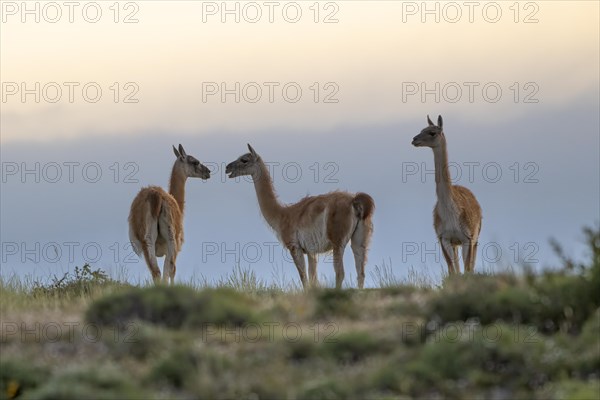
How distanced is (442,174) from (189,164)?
5.37 m

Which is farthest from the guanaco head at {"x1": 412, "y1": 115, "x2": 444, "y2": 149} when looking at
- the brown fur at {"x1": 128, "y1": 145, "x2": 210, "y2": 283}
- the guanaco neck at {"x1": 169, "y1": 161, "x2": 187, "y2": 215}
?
the guanaco neck at {"x1": 169, "y1": 161, "x2": 187, "y2": 215}

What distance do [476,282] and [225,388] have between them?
4387 mm

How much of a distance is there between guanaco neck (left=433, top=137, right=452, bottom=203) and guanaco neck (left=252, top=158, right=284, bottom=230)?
3174 millimetres

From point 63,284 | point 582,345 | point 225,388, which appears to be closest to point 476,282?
point 582,345

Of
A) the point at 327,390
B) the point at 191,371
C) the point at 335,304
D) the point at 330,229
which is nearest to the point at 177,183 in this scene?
the point at 330,229

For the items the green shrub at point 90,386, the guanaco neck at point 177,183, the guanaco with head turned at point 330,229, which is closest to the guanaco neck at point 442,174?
the guanaco with head turned at point 330,229

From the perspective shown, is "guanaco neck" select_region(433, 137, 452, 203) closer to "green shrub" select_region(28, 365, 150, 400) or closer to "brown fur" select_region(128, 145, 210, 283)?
"brown fur" select_region(128, 145, 210, 283)

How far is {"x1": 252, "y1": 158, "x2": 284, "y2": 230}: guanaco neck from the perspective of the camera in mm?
23969

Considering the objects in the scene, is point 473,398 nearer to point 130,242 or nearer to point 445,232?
point 445,232

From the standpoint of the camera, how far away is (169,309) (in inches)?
551

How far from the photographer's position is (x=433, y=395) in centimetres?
1177

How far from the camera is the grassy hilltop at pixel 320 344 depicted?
465 inches

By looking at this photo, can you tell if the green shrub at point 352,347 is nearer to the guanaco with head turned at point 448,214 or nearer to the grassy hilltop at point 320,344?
the grassy hilltop at point 320,344

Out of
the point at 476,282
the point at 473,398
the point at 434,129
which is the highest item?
the point at 434,129
